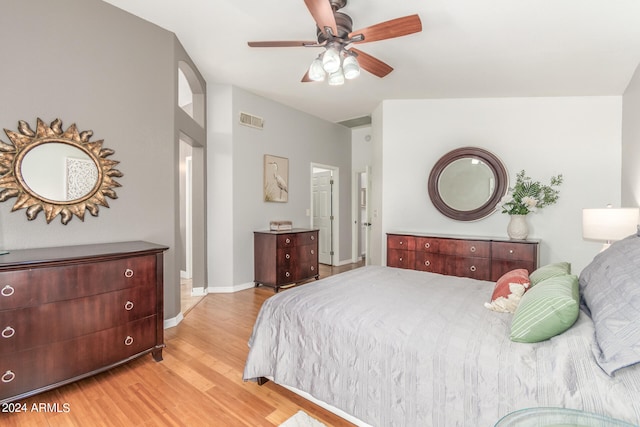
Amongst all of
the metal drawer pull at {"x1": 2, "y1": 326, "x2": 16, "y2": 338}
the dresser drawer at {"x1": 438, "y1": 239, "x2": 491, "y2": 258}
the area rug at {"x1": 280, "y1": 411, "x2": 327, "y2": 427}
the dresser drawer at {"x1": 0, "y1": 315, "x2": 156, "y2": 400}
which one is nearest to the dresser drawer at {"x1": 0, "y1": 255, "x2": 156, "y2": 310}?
the metal drawer pull at {"x1": 2, "y1": 326, "x2": 16, "y2": 338}

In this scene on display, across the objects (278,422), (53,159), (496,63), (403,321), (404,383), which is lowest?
(278,422)

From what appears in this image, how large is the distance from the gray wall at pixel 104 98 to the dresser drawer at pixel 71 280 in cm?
53

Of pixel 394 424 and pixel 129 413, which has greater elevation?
pixel 394 424

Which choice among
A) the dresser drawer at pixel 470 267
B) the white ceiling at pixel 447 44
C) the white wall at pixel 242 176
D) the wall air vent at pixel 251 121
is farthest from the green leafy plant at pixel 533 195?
the wall air vent at pixel 251 121

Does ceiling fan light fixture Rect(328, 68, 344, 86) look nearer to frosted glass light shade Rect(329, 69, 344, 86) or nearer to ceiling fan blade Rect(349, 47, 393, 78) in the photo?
frosted glass light shade Rect(329, 69, 344, 86)

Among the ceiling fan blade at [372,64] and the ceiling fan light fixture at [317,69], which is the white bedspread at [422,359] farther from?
the ceiling fan blade at [372,64]

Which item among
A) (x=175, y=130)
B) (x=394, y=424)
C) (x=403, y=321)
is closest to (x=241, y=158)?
(x=175, y=130)

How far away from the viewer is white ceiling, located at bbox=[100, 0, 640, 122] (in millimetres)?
2324

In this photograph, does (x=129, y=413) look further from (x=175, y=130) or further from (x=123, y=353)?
(x=175, y=130)

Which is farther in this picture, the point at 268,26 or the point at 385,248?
the point at 385,248

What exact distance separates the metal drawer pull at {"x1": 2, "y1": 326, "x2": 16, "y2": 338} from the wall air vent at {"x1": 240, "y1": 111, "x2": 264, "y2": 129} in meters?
3.29

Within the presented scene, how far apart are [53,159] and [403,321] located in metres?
2.64

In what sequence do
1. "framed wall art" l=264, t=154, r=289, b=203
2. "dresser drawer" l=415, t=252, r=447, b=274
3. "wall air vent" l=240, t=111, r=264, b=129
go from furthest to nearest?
"framed wall art" l=264, t=154, r=289, b=203
"wall air vent" l=240, t=111, r=264, b=129
"dresser drawer" l=415, t=252, r=447, b=274

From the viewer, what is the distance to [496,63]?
317 cm
